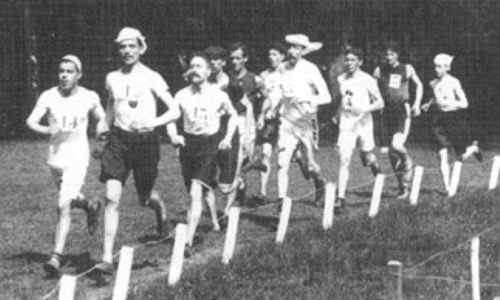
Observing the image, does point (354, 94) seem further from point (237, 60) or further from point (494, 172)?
point (494, 172)

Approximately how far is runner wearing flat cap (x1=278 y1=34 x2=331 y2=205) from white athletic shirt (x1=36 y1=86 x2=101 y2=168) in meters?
3.40

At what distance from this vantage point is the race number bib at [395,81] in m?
15.4

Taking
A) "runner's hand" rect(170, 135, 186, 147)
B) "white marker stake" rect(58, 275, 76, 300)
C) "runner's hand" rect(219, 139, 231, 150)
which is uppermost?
"runner's hand" rect(170, 135, 186, 147)

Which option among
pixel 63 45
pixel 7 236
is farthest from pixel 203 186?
pixel 63 45

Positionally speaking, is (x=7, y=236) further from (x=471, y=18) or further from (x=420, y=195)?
(x=471, y=18)

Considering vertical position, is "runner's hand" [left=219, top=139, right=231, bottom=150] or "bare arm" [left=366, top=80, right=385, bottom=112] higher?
"bare arm" [left=366, top=80, right=385, bottom=112]

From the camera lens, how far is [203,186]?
10961mm

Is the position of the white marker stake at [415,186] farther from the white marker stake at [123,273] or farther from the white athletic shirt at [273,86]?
the white marker stake at [123,273]

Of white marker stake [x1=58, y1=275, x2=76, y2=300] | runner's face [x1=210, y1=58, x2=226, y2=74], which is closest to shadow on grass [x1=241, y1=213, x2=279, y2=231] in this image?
runner's face [x1=210, y1=58, x2=226, y2=74]

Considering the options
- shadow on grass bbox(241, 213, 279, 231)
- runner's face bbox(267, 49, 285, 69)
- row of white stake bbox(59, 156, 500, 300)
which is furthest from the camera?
runner's face bbox(267, 49, 285, 69)

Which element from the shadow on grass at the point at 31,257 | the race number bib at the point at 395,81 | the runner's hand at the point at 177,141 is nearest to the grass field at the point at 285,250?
the shadow on grass at the point at 31,257

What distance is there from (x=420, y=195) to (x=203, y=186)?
4907 millimetres

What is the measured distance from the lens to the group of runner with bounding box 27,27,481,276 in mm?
9820

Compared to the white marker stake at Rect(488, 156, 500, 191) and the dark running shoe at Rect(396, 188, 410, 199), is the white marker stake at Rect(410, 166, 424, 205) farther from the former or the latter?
the white marker stake at Rect(488, 156, 500, 191)
